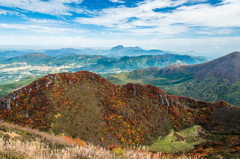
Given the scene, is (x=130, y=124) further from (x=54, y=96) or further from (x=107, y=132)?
(x=54, y=96)

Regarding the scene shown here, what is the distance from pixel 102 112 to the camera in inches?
2152

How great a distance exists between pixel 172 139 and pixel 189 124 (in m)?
20.1

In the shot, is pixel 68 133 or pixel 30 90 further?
pixel 30 90

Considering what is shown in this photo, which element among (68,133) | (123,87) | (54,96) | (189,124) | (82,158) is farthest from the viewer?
(123,87)

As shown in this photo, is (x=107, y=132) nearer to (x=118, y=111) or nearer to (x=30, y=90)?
(x=118, y=111)

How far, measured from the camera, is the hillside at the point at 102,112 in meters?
44.2

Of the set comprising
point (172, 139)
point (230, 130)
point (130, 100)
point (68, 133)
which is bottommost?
point (172, 139)

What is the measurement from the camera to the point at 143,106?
222 ft

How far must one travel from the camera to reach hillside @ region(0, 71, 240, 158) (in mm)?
44250

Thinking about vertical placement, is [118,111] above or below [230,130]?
above

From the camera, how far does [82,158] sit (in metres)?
8.22

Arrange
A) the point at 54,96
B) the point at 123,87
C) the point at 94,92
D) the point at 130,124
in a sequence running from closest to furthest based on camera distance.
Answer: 1. the point at 54,96
2. the point at 130,124
3. the point at 94,92
4. the point at 123,87

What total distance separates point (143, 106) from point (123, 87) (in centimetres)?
1864

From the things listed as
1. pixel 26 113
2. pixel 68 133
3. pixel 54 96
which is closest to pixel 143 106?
pixel 68 133
